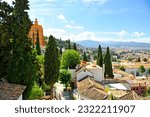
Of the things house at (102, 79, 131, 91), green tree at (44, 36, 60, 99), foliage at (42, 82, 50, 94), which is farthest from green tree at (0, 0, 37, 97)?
house at (102, 79, 131, 91)

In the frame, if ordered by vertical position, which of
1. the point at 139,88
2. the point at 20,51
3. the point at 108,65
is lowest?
the point at 139,88

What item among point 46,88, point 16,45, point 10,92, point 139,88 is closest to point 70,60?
point 139,88

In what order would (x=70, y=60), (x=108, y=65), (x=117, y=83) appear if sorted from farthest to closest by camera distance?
1. (x=108, y=65)
2. (x=70, y=60)
3. (x=117, y=83)

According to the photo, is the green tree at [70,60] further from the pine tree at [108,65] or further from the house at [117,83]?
the house at [117,83]

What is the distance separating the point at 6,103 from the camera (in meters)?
2.68

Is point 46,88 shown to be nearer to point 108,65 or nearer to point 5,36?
point 5,36

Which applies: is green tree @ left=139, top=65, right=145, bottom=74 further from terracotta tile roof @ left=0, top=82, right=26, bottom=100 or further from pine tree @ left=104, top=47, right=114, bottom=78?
terracotta tile roof @ left=0, top=82, right=26, bottom=100

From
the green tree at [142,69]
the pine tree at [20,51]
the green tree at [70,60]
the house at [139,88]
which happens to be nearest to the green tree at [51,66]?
the pine tree at [20,51]

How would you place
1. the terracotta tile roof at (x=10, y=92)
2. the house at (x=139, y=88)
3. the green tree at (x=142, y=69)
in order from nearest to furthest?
the terracotta tile roof at (x=10, y=92)
the house at (x=139, y=88)
the green tree at (x=142, y=69)

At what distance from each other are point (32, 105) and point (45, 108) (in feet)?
0.43

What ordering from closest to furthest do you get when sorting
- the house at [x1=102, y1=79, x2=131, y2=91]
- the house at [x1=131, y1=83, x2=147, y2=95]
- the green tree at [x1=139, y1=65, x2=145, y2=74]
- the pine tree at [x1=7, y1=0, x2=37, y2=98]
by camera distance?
1. the pine tree at [x1=7, y1=0, x2=37, y2=98]
2. the house at [x1=102, y1=79, x2=131, y2=91]
3. the house at [x1=131, y1=83, x2=147, y2=95]
4. the green tree at [x1=139, y1=65, x2=145, y2=74]

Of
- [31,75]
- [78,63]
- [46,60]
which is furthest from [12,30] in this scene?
[78,63]

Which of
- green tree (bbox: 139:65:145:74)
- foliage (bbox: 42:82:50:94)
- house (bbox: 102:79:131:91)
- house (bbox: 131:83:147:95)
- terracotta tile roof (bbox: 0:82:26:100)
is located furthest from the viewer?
green tree (bbox: 139:65:145:74)

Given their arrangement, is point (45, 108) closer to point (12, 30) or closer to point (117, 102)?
point (117, 102)
